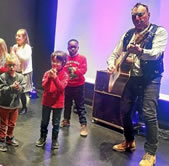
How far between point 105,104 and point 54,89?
114 centimetres

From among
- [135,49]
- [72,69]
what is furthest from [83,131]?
[135,49]

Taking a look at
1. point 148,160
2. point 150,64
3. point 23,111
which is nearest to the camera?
point 150,64

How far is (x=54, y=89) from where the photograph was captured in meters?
2.75

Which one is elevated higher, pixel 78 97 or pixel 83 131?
pixel 78 97

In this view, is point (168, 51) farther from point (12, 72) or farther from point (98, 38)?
point (12, 72)

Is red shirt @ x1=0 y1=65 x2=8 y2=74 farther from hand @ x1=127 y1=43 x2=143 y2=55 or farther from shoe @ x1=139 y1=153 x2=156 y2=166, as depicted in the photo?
shoe @ x1=139 y1=153 x2=156 y2=166

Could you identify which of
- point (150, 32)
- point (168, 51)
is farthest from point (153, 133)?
point (168, 51)

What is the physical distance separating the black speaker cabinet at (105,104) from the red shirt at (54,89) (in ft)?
3.24

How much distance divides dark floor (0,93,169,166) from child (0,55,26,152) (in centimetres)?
21

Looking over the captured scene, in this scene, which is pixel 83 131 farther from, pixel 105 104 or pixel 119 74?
pixel 119 74

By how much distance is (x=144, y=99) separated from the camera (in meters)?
2.61

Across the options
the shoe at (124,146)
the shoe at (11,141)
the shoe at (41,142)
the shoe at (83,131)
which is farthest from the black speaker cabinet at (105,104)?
the shoe at (11,141)

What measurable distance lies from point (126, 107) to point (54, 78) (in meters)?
0.71

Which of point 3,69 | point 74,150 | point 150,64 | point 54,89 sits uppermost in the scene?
point 150,64
